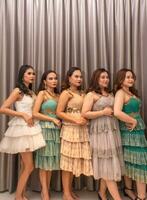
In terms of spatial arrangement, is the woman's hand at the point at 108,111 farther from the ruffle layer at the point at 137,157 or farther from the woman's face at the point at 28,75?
the woman's face at the point at 28,75

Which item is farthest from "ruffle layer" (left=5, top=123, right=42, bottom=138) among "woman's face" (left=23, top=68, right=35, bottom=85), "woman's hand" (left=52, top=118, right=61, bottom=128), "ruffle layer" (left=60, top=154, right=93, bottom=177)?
"woman's face" (left=23, top=68, right=35, bottom=85)

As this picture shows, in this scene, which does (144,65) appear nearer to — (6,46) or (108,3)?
(108,3)

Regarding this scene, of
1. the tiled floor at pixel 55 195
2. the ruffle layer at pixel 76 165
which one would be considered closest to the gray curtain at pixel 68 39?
the tiled floor at pixel 55 195

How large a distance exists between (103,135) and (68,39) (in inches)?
47.8

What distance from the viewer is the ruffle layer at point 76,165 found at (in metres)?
2.56

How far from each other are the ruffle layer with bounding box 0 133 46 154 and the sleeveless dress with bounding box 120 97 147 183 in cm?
83

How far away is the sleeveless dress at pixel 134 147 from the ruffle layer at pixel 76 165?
1.25 feet

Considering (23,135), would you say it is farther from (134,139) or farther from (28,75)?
(134,139)

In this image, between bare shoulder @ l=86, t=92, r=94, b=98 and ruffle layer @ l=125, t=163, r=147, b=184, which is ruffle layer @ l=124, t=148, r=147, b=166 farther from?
bare shoulder @ l=86, t=92, r=94, b=98

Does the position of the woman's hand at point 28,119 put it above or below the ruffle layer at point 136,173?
above

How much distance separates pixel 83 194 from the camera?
298 cm

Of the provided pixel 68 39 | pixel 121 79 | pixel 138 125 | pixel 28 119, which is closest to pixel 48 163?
pixel 28 119

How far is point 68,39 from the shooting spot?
120 inches

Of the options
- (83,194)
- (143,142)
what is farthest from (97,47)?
(83,194)
